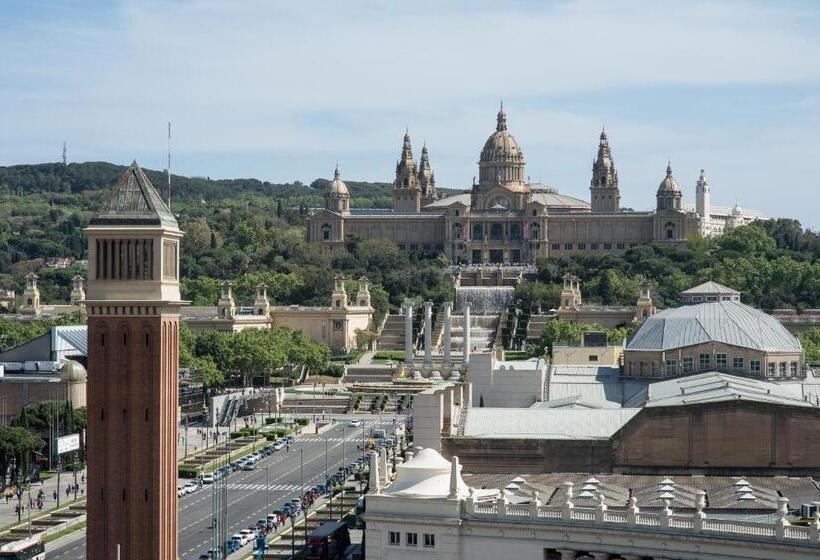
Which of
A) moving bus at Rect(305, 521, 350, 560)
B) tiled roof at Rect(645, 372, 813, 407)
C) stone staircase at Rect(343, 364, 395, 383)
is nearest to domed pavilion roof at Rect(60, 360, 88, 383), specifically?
stone staircase at Rect(343, 364, 395, 383)

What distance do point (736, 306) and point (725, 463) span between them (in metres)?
31.0

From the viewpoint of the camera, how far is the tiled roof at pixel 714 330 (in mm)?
95125

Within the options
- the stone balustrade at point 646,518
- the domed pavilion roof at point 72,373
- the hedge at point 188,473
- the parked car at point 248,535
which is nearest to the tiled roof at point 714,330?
the parked car at point 248,535

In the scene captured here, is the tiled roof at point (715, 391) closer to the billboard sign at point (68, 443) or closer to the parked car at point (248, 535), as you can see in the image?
the parked car at point (248, 535)

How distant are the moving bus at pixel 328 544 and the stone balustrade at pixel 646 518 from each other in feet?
62.0

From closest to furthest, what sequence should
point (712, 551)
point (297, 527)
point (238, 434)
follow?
point (712, 551), point (297, 527), point (238, 434)

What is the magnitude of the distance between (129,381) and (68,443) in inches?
2013

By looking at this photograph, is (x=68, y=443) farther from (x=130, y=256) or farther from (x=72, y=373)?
(x=130, y=256)

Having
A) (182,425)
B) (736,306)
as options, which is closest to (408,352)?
(182,425)

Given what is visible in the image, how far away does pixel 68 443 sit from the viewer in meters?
120

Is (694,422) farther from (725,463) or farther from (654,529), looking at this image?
(654,529)

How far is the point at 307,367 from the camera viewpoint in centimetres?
18712

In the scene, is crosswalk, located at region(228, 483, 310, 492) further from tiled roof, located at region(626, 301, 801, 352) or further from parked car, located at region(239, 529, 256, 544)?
tiled roof, located at region(626, 301, 801, 352)

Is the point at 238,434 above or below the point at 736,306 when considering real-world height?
below
